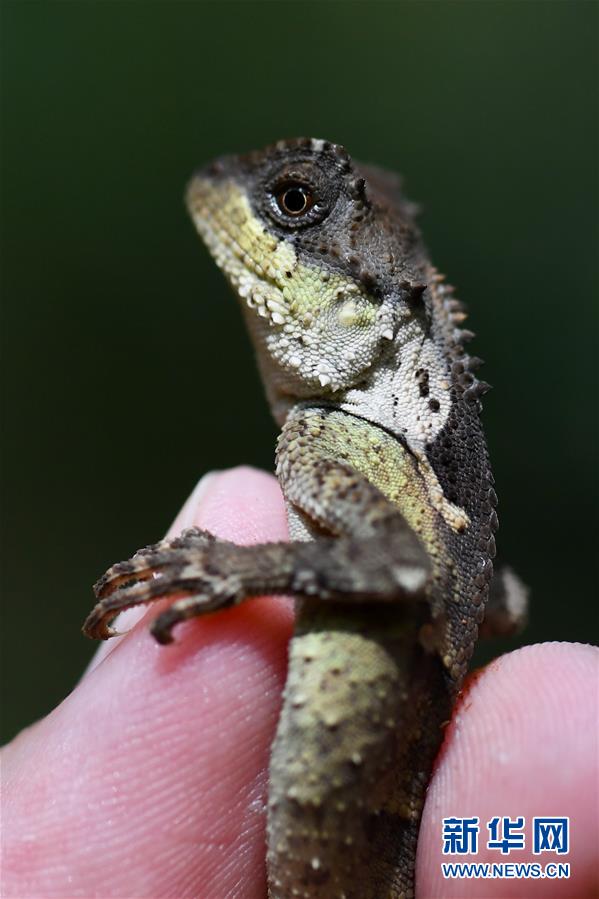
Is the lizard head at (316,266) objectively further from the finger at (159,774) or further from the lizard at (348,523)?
the finger at (159,774)

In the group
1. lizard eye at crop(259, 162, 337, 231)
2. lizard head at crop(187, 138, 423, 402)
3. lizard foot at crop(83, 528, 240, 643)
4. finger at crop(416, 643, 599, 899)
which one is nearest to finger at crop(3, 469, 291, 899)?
lizard foot at crop(83, 528, 240, 643)

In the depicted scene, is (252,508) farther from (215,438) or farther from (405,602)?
(215,438)

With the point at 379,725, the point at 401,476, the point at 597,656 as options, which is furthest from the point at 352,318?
the point at 597,656

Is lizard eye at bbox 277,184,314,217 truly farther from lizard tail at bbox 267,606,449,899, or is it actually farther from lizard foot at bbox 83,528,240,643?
lizard tail at bbox 267,606,449,899

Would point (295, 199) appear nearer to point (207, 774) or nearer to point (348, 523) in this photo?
point (348, 523)

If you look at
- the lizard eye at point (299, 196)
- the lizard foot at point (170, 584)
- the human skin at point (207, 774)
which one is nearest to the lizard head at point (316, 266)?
the lizard eye at point (299, 196)
